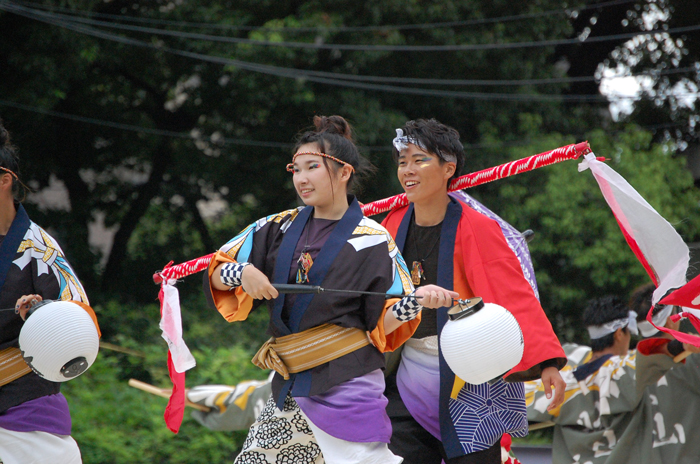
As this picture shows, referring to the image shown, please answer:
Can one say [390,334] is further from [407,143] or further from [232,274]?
[407,143]

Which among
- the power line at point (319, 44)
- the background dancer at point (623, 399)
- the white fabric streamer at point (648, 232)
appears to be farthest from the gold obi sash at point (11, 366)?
the power line at point (319, 44)

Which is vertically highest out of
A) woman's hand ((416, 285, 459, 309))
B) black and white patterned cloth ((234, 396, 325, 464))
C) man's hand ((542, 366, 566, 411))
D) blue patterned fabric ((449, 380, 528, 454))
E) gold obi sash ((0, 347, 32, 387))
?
woman's hand ((416, 285, 459, 309))

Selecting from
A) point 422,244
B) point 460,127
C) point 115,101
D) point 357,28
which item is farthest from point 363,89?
point 422,244

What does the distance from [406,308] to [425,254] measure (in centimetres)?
61

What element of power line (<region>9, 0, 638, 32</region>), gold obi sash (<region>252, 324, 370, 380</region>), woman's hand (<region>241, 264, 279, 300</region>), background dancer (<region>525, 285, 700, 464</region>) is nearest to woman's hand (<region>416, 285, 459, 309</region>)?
gold obi sash (<region>252, 324, 370, 380</region>)

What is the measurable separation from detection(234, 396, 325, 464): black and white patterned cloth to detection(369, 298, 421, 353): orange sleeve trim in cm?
34

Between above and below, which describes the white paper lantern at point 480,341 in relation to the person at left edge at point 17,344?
above

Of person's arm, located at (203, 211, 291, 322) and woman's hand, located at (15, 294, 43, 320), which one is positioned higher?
person's arm, located at (203, 211, 291, 322)

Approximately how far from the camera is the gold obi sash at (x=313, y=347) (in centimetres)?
246

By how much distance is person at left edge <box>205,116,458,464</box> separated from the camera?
2.39 m

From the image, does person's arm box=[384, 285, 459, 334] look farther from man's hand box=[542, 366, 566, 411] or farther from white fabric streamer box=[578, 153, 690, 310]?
white fabric streamer box=[578, 153, 690, 310]

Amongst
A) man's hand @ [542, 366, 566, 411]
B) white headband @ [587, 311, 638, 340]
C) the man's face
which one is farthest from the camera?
white headband @ [587, 311, 638, 340]

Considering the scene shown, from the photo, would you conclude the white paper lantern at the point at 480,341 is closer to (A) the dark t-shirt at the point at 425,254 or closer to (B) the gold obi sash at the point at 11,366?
(A) the dark t-shirt at the point at 425,254

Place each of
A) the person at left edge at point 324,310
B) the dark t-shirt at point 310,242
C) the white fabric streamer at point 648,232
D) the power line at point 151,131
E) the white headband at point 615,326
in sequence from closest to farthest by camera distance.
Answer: the person at left edge at point 324,310 < the dark t-shirt at point 310,242 < the white fabric streamer at point 648,232 < the white headband at point 615,326 < the power line at point 151,131
